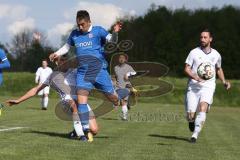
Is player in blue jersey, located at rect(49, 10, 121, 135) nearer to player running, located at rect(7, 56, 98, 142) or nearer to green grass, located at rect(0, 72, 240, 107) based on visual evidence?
player running, located at rect(7, 56, 98, 142)

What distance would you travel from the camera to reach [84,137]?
11969 mm

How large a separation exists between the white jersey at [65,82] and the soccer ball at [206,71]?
268 centimetres

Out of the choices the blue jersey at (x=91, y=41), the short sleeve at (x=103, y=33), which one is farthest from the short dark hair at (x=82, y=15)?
the short sleeve at (x=103, y=33)

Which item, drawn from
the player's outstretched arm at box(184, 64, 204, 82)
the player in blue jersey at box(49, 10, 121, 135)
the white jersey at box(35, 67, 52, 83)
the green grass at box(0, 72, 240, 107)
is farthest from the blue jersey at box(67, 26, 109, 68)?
the green grass at box(0, 72, 240, 107)

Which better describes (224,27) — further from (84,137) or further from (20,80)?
(84,137)

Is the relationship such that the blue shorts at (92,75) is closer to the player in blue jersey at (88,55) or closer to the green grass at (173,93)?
the player in blue jersey at (88,55)

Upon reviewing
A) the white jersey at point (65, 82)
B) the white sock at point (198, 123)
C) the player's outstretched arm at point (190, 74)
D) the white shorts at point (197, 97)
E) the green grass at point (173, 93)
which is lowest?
the green grass at point (173, 93)

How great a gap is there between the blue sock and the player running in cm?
4

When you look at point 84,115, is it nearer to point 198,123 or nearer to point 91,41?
point 91,41

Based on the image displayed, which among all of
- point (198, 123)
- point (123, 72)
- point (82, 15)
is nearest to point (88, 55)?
point (82, 15)

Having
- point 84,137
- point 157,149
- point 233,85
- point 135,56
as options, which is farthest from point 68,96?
point 135,56

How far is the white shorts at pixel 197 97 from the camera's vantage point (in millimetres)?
12867

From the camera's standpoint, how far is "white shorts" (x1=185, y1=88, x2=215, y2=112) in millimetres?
12867

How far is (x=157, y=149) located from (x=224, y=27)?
124 m
